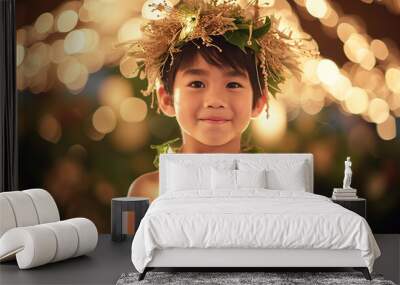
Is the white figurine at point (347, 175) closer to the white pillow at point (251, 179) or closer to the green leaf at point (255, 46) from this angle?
the white pillow at point (251, 179)

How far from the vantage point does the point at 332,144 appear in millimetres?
7113

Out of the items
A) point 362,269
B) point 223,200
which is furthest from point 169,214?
point 362,269

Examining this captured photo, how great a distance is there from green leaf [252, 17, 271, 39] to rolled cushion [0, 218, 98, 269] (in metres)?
2.82

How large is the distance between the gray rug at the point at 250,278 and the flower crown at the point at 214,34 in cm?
261

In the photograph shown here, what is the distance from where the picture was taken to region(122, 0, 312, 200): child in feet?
22.7

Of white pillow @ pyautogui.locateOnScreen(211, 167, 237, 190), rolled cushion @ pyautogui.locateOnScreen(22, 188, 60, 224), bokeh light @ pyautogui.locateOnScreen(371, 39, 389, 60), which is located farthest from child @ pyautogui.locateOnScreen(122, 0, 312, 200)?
rolled cushion @ pyautogui.locateOnScreen(22, 188, 60, 224)

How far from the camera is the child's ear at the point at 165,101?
7086mm

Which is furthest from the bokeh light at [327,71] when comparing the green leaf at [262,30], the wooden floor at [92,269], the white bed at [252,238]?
the white bed at [252,238]

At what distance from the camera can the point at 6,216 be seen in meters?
5.41

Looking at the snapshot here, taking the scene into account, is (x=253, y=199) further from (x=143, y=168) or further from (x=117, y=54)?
(x=117, y=54)

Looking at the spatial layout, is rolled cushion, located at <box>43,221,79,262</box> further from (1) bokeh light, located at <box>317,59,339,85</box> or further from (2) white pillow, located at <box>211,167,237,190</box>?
(1) bokeh light, located at <box>317,59,339,85</box>

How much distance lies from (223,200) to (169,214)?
687 mm

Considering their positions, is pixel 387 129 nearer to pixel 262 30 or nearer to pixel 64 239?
pixel 262 30

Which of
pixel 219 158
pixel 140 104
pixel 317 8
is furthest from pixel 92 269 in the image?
pixel 317 8
